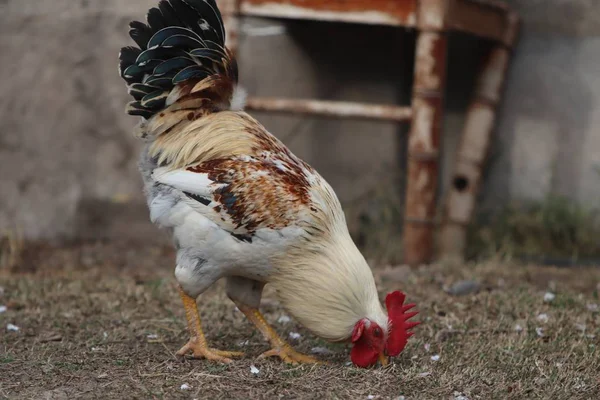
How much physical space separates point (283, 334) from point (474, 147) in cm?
303

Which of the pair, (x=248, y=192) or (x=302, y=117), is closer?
(x=248, y=192)

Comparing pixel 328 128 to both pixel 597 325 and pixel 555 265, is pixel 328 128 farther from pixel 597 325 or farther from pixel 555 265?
pixel 597 325

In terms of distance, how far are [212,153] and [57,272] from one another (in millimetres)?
2757

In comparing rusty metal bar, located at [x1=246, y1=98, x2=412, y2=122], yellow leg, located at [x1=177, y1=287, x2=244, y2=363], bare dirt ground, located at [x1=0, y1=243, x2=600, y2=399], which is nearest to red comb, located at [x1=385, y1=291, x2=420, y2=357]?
bare dirt ground, located at [x1=0, y1=243, x2=600, y2=399]

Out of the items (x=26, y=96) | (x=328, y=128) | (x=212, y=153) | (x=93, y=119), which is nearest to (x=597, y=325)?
(x=212, y=153)

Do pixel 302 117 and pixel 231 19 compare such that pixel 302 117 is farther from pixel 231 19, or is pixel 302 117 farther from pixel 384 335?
pixel 384 335

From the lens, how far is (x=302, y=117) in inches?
308

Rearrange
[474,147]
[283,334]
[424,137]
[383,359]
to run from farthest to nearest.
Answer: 1. [474,147]
2. [424,137]
3. [283,334]
4. [383,359]

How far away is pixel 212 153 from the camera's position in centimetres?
439

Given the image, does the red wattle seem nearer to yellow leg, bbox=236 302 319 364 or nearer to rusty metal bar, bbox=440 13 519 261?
yellow leg, bbox=236 302 319 364

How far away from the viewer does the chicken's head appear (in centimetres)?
404

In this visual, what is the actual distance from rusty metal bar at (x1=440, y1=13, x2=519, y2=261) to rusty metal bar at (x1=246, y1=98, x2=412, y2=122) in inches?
36.8

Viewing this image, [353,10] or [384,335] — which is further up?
[353,10]

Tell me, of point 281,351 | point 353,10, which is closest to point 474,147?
point 353,10
